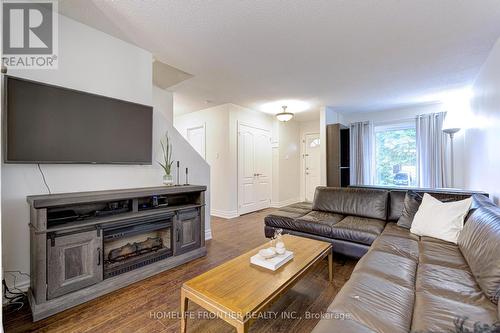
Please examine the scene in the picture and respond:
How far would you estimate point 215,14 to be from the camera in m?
2.01

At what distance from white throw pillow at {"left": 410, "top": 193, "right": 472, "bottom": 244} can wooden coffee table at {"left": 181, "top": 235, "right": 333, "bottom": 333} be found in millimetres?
1236

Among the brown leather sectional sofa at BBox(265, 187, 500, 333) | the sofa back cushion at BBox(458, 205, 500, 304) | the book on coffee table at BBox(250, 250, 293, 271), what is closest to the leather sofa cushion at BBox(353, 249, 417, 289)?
the brown leather sectional sofa at BBox(265, 187, 500, 333)

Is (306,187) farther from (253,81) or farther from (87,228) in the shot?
(87,228)

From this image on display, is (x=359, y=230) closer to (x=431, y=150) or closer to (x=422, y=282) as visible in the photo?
(x=422, y=282)

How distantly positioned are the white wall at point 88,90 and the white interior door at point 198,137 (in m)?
2.26

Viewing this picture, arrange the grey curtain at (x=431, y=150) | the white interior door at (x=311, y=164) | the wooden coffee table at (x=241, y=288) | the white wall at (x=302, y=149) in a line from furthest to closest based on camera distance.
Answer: the white wall at (x=302, y=149)
the white interior door at (x=311, y=164)
the grey curtain at (x=431, y=150)
the wooden coffee table at (x=241, y=288)

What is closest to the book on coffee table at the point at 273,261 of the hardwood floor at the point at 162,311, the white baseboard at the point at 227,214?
the hardwood floor at the point at 162,311

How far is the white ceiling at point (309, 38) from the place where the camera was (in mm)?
1938

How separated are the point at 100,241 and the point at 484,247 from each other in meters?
2.86

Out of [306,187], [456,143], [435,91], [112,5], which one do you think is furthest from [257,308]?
[306,187]

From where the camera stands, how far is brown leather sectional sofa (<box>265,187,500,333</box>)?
1005 millimetres

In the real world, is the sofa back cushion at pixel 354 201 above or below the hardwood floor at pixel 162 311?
above

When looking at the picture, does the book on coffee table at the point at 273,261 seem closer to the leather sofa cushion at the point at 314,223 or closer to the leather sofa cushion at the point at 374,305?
the leather sofa cushion at the point at 374,305

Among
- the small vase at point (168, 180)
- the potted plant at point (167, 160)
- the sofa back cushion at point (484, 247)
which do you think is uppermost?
the potted plant at point (167, 160)
